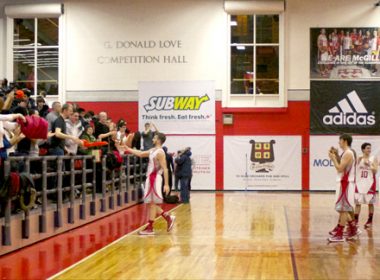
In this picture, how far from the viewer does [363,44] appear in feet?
86.9

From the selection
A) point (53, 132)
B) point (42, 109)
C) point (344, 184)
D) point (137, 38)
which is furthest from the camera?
point (137, 38)

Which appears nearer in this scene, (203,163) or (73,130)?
(73,130)

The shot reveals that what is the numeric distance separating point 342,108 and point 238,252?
17.9 metres

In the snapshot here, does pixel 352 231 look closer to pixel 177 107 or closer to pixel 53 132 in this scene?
pixel 53 132

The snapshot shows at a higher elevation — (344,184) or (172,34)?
(172,34)

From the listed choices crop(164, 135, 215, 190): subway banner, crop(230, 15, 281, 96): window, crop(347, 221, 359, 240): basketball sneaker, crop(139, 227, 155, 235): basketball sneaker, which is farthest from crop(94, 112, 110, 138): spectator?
crop(230, 15, 281, 96): window

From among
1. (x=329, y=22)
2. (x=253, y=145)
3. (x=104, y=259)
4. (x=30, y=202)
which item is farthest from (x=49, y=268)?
(x=329, y=22)

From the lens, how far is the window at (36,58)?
27188 mm

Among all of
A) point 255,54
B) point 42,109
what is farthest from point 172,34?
point 42,109

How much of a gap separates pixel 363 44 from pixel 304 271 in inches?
786

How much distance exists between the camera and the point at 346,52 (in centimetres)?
2653

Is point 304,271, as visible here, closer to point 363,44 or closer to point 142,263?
point 142,263

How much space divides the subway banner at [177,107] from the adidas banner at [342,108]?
4249 millimetres

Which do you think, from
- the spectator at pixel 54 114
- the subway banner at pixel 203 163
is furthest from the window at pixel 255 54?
the spectator at pixel 54 114
